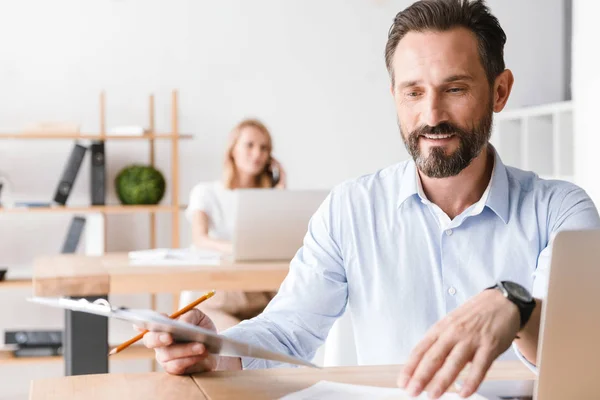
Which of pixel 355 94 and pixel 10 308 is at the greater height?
pixel 355 94

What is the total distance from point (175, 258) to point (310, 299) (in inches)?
56.5

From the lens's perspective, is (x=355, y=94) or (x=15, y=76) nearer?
(x=15, y=76)

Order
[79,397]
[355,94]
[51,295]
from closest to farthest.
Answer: [79,397] < [51,295] < [355,94]

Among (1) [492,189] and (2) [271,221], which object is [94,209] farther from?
(1) [492,189]

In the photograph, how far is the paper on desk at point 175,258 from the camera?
284cm

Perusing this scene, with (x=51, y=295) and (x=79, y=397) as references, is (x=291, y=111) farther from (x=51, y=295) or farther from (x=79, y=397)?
(x=79, y=397)

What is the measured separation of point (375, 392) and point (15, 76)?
12.9 feet

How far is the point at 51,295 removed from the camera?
7.84ft

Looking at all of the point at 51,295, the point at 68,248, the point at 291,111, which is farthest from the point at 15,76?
the point at 51,295

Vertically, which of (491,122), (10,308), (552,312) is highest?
(491,122)

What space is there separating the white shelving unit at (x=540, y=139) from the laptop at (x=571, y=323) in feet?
13.3

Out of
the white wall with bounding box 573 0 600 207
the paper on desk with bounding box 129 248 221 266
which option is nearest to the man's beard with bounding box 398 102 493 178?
the paper on desk with bounding box 129 248 221 266

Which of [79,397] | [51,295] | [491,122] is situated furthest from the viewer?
[51,295]

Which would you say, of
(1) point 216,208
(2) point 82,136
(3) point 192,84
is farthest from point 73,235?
(3) point 192,84
